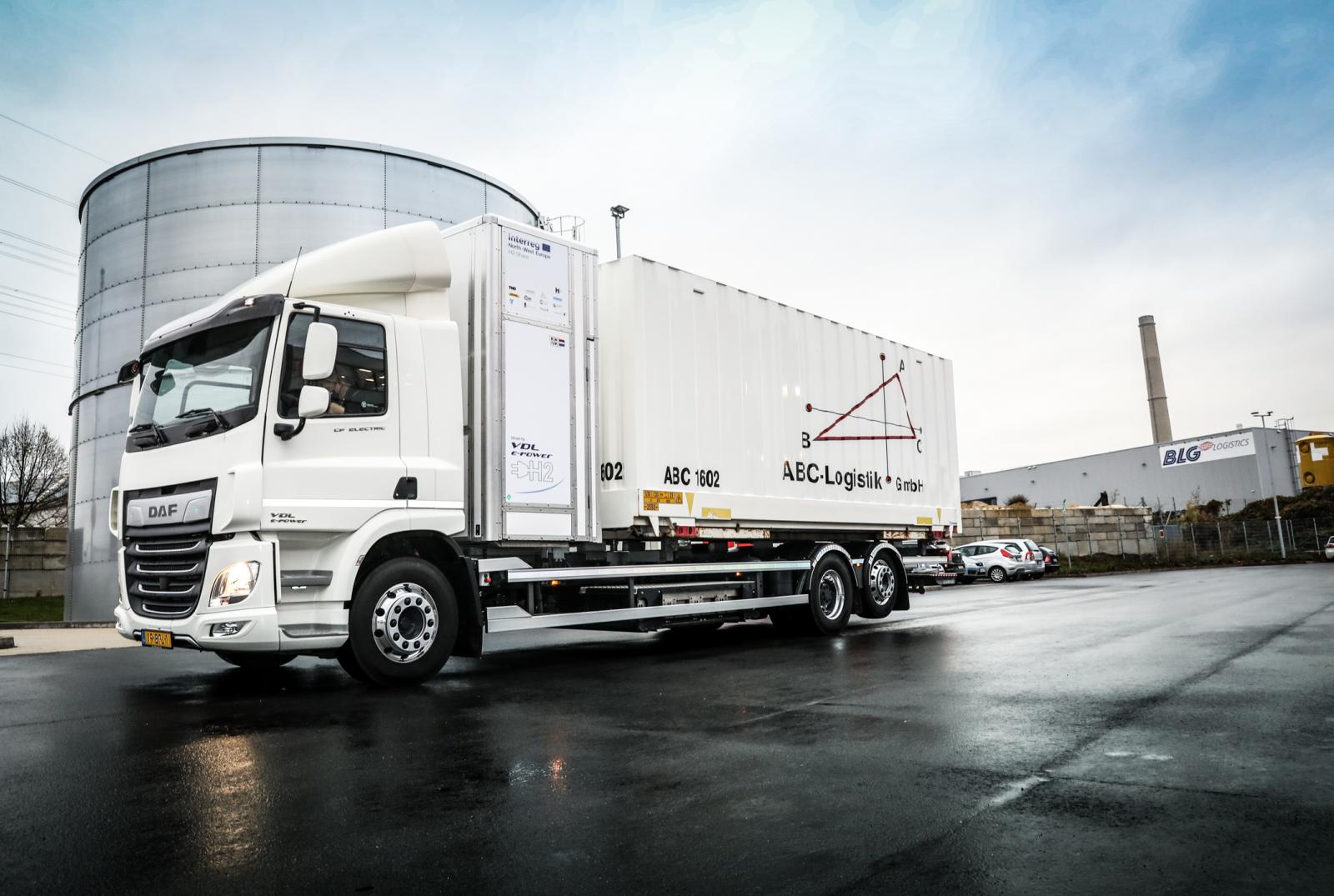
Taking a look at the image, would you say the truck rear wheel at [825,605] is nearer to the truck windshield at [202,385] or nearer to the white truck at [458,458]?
the white truck at [458,458]

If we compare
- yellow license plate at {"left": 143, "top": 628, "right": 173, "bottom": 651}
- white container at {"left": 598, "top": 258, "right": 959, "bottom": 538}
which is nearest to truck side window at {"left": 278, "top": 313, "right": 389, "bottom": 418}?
yellow license plate at {"left": 143, "top": 628, "right": 173, "bottom": 651}

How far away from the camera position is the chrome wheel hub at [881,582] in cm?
1297

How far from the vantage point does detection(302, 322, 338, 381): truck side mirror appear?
710 cm

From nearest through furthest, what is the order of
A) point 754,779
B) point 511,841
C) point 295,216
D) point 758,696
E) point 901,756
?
point 511,841
point 754,779
point 901,756
point 758,696
point 295,216

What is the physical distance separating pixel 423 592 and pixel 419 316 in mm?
2338

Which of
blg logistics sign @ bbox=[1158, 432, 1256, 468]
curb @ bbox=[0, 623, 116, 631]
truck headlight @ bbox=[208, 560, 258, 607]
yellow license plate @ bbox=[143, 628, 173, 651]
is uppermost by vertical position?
blg logistics sign @ bbox=[1158, 432, 1256, 468]

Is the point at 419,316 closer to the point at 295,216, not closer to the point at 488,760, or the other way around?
the point at 488,760

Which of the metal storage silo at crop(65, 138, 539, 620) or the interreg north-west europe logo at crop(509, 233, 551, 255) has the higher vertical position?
the metal storage silo at crop(65, 138, 539, 620)

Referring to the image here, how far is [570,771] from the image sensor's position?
4.74m

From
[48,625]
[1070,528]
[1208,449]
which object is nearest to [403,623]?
[48,625]

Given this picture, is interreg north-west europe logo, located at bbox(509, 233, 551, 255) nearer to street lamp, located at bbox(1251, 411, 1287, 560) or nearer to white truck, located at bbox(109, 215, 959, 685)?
white truck, located at bbox(109, 215, 959, 685)

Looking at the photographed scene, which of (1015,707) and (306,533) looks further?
(306,533)

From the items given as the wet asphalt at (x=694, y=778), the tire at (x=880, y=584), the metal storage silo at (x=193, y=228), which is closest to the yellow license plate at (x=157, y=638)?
the wet asphalt at (x=694, y=778)

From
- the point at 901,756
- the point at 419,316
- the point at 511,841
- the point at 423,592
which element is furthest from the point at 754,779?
the point at 419,316
